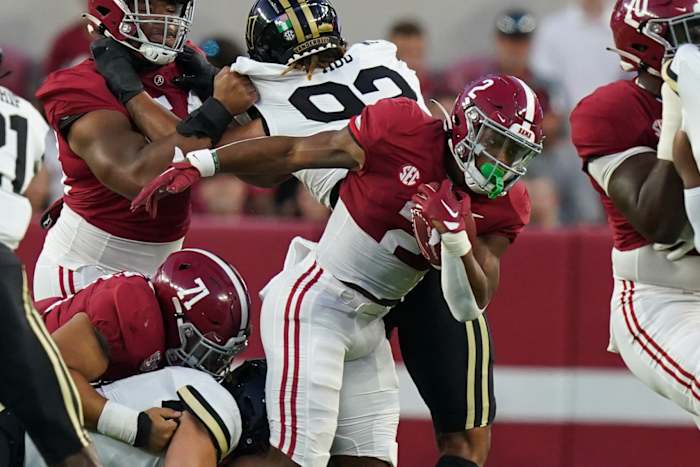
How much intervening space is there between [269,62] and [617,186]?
42.2 inches

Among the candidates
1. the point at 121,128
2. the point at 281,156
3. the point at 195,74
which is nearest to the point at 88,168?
the point at 121,128

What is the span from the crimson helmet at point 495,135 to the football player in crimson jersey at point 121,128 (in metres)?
0.72

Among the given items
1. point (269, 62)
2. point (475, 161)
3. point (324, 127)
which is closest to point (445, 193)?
point (475, 161)

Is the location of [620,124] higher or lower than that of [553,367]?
higher

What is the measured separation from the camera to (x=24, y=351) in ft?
10.4

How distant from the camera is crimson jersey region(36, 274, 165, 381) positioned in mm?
3756

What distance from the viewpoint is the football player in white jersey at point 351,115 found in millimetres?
4137

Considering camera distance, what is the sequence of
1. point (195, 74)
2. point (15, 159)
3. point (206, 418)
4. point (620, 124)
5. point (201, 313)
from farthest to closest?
1. point (195, 74)
2. point (620, 124)
3. point (201, 313)
4. point (206, 418)
5. point (15, 159)

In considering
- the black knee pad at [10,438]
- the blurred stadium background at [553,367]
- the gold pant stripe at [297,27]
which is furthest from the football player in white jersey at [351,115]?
the blurred stadium background at [553,367]

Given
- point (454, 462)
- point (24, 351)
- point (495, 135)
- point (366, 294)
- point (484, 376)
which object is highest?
point (495, 135)

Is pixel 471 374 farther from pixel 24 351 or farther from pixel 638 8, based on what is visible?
pixel 24 351

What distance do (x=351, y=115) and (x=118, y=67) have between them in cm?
73

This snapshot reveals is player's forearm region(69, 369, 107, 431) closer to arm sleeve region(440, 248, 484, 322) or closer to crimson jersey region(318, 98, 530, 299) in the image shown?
crimson jersey region(318, 98, 530, 299)

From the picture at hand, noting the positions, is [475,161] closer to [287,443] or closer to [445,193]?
[445,193]
